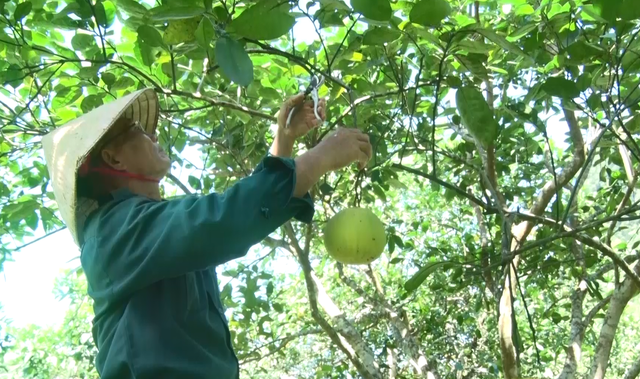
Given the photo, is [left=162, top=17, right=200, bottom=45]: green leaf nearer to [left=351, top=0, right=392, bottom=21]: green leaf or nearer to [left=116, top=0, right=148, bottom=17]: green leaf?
[left=116, top=0, right=148, bottom=17]: green leaf

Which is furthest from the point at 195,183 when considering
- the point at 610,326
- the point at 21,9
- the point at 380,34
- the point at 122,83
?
the point at 610,326

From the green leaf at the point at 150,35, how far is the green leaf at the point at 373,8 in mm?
526

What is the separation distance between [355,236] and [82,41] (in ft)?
3.48

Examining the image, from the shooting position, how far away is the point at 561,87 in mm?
1651

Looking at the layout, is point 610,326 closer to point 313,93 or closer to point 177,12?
point 313,93

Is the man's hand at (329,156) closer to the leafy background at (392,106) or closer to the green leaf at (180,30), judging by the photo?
the leafy background at (392,106)

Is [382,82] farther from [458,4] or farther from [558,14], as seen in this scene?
[558,14]

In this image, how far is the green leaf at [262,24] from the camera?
1.18m

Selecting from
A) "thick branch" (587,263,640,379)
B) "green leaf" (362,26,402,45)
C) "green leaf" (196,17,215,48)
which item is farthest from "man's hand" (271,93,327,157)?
"thick branch" (587,263,640,379)

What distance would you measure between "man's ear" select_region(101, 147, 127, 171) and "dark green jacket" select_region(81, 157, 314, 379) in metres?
0.07

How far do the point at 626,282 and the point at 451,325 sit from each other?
2.32 m

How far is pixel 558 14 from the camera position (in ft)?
5.82

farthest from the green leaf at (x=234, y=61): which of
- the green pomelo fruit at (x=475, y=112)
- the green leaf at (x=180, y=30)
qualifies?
the green pomelo fruit at (x=475, y=112)

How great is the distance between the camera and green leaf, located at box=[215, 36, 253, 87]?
110 cm
